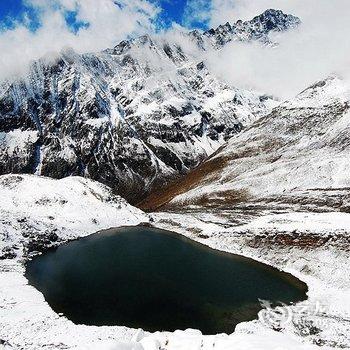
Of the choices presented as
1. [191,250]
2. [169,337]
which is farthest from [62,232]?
[169,337]

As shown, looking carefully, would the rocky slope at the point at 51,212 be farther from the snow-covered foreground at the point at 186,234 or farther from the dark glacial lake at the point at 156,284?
the dark glacial lake at the point at 156,284

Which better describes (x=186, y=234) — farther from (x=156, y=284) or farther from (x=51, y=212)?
(x=156, y=284)

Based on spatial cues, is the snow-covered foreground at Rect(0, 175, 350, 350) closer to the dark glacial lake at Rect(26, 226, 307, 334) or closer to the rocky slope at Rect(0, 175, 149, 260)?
the rocky slope at Rect(0, 175, 149, 260)

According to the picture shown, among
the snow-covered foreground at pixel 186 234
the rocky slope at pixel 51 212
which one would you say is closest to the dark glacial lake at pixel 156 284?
the snow-covered foreground at pixel 186 234

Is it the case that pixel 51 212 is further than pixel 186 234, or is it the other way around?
pixel 51 212

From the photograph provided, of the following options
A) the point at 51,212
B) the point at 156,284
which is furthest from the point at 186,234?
the point at 156,284

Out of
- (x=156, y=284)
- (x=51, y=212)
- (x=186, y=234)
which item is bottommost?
(x=156, y=284)
